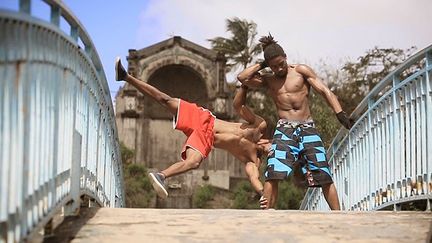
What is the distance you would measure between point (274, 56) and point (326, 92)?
0.59 meters

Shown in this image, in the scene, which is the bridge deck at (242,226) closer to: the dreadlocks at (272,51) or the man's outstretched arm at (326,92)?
the man's outstretched arm at (326,92)

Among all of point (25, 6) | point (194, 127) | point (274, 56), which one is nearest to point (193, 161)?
point (194, 127)

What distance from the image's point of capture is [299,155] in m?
6.33

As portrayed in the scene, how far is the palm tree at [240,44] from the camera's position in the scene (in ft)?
103

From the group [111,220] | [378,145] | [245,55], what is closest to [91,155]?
Result: [111,220]

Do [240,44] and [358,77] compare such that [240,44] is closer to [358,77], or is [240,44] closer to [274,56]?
[358,77]

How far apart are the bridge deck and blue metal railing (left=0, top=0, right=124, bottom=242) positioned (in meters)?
0.24

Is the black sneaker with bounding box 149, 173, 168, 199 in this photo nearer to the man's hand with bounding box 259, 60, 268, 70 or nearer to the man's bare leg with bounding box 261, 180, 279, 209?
the man's bare leg with bounding box 261, 180, 279, 209

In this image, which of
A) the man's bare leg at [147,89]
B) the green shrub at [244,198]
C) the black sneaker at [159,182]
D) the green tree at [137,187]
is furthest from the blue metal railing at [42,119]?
the green shrub at [244,198]

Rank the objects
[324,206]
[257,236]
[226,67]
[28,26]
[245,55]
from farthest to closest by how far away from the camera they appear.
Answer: [245,55], [226,67], [324,206], [257,236], [28,26]

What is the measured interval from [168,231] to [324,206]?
17.6 feet

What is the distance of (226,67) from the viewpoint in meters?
29.4

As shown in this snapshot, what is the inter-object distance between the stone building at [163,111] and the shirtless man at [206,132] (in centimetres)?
1959

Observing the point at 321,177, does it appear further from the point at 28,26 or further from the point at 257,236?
the point at 28,26
